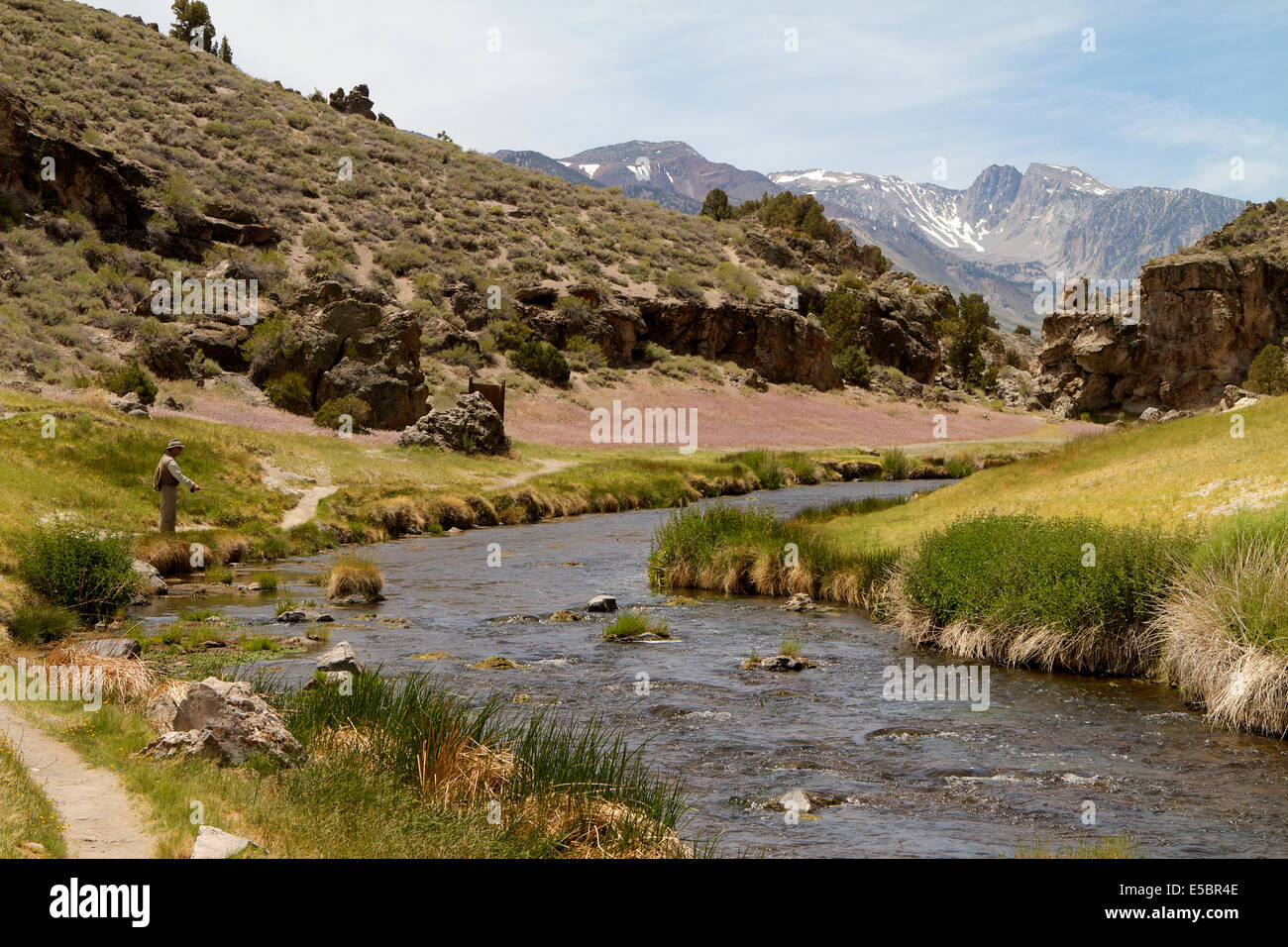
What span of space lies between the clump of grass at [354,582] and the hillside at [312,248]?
32177mm

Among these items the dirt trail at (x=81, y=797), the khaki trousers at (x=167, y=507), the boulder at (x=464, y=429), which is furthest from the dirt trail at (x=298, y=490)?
the dirt trail at (x=81, y=797)

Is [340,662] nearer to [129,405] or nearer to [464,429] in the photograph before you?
[129,405]

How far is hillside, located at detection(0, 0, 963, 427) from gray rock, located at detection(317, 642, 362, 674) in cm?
4065

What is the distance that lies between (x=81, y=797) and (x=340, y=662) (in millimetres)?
8195

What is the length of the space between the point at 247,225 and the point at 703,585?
213 ft

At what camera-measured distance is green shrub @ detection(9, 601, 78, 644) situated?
60.0ft

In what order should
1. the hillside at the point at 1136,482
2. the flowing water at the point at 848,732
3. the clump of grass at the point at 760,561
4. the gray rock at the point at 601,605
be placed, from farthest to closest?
the clump of grass at the point at 760,561
the gray rock at the point at 601,605
the hillside at the point at 1136,482
the flowing water at the point at 848,732

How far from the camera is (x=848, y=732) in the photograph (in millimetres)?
15633

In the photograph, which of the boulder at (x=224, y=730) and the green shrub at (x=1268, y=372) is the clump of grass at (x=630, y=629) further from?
the green shrub at (x=1268, y=372)

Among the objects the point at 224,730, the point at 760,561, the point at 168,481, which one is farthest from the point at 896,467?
the point at 224,730

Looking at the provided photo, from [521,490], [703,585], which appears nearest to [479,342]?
[521,490]

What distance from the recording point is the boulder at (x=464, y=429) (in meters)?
54.0

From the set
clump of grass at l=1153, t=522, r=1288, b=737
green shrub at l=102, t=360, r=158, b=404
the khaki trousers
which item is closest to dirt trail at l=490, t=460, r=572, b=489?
green shrub at l=102, t=360, r=158, b=404
